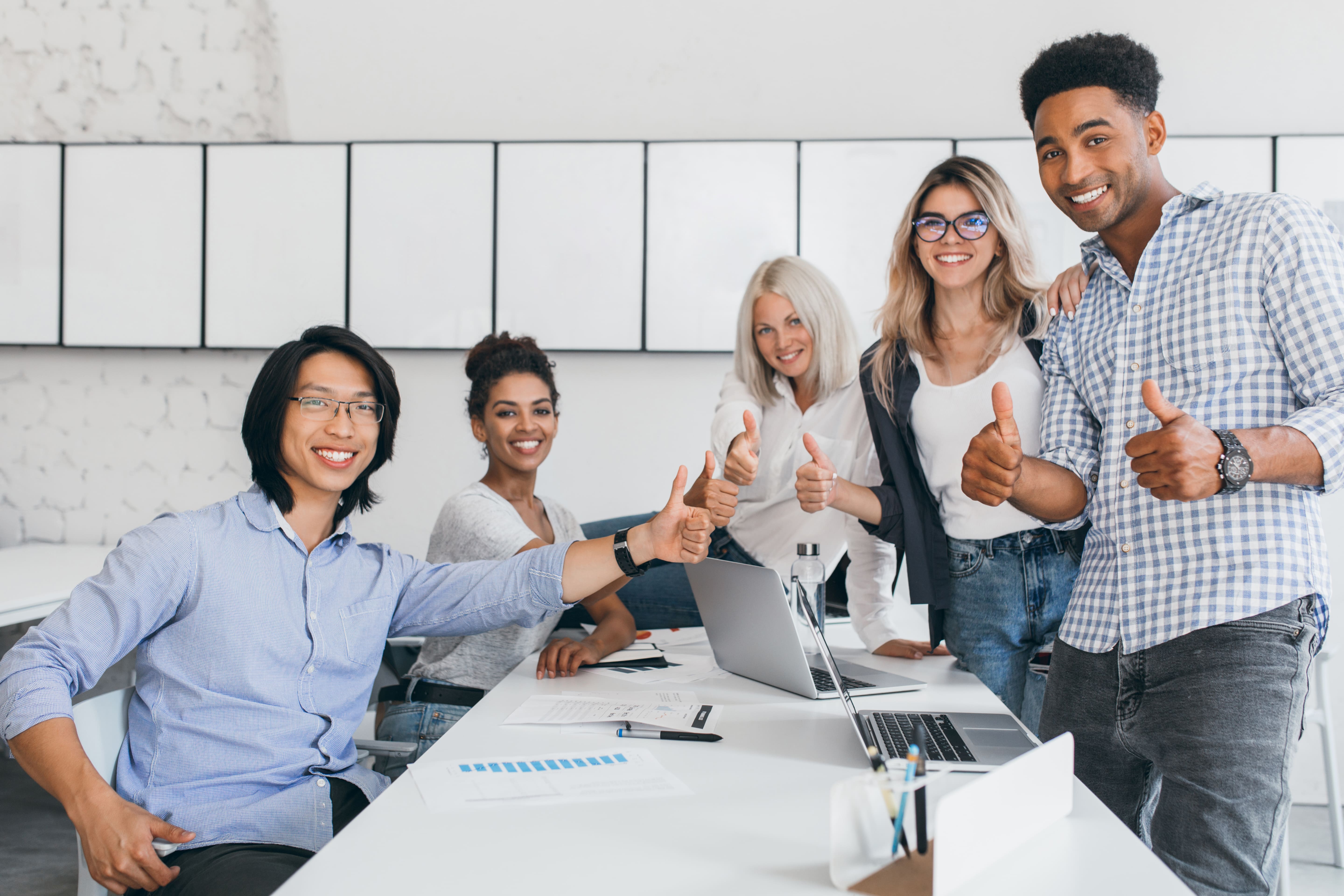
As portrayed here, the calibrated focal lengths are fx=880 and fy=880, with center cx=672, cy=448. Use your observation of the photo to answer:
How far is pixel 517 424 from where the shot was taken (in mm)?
2146

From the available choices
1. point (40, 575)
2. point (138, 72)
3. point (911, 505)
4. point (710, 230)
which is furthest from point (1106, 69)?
point (138, 72)

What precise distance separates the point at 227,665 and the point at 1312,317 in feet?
5.35

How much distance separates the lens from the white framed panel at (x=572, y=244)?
3291mm

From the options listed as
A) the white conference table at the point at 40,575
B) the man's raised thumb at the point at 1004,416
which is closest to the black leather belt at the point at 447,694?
the white conference table at the point at 40,575

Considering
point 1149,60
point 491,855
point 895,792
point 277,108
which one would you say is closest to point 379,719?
point 491,855

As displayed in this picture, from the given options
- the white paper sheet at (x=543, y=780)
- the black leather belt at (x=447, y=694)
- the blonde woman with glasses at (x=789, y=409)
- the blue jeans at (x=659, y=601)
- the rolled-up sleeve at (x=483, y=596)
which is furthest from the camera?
the blue jeans at (x=659, y=601)

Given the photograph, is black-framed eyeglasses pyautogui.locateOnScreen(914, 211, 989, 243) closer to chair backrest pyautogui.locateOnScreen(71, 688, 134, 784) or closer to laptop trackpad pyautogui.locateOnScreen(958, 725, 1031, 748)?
laptop trackpad pyautogui.locateOnScreen(958, 725, 1031, 748)

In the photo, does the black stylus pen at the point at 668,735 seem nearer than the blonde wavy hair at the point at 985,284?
Yes

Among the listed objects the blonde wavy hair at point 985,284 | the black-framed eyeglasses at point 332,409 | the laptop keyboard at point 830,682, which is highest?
the blonde wavy hair at point 985,284

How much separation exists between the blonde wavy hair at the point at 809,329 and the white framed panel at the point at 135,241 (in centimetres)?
235

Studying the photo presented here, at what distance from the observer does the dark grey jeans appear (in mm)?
1168

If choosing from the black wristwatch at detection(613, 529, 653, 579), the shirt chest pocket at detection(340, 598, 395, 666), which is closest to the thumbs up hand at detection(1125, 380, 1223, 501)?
the black wristwatch at detection(613, 529, 653, 579)

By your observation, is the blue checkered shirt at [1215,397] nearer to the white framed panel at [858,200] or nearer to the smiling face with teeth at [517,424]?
the smiling face with teeth at [517,424]

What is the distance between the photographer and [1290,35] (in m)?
3.12
